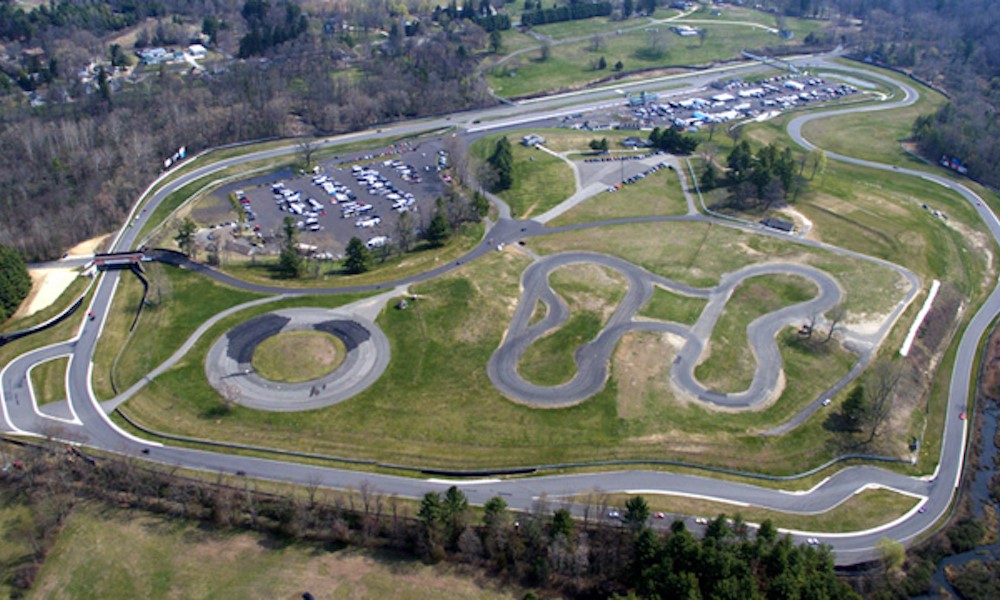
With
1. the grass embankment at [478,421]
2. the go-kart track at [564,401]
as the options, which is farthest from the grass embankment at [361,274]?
the grass embankment at [478,421]

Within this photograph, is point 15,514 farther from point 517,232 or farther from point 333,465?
point 517,232

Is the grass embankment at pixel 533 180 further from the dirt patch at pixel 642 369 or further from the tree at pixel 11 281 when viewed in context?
the tree at pixel 11 281

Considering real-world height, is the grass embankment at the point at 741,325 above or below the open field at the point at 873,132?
below

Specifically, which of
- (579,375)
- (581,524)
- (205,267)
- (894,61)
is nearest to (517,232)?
(579,375)

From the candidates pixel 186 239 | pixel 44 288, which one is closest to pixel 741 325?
pixel 186 239

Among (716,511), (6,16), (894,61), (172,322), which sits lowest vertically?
(716,511)

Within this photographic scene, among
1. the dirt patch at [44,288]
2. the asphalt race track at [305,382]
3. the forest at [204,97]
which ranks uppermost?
the forest at [204,97]
